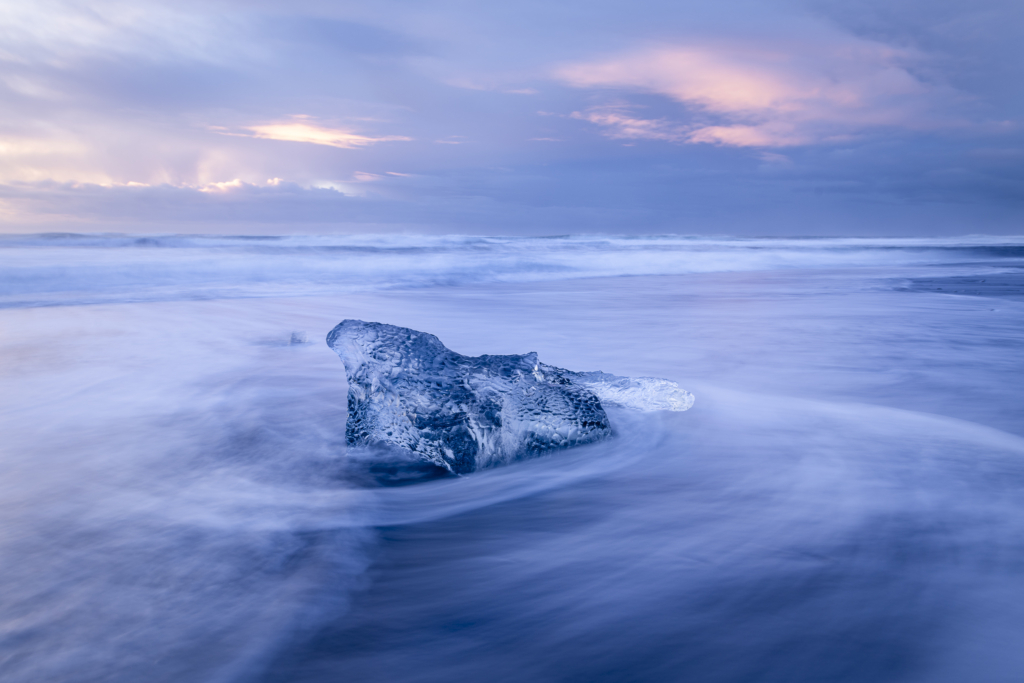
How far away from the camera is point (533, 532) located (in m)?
1.75

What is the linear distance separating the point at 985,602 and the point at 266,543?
5.53 feet

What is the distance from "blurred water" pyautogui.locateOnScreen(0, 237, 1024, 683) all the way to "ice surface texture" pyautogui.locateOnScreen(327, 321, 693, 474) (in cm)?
10

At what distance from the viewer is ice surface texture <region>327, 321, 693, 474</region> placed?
83.9 inches

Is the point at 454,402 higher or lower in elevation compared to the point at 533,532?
higher

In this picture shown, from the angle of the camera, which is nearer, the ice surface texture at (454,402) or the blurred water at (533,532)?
the blurred water at (533,532)

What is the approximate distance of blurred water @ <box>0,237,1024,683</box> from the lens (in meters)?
1.25

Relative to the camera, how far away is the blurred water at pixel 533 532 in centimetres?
125

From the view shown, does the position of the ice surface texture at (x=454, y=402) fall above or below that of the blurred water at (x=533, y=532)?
above

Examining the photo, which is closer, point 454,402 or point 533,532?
point 533,532

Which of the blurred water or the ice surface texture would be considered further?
the ice surface texture

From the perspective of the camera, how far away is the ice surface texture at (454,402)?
213 centimetres

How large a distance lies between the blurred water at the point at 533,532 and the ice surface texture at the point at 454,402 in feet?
0.34

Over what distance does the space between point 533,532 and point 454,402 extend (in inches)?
22.0

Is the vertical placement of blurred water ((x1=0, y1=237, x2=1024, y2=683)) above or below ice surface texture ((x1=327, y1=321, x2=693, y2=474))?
below
